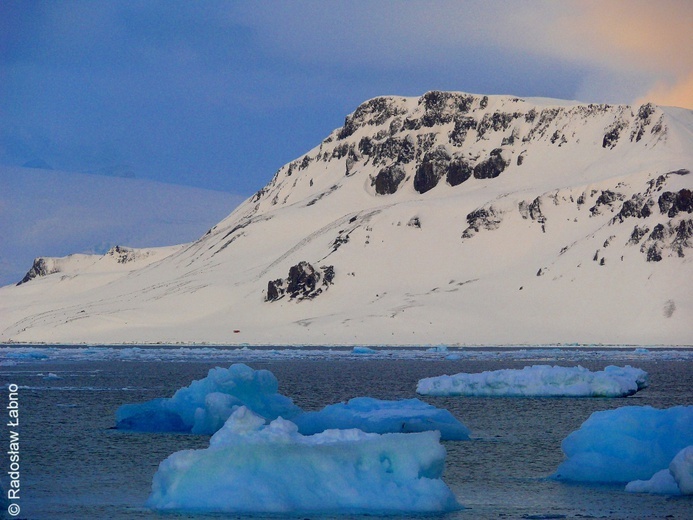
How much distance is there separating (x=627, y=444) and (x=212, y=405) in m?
18.0

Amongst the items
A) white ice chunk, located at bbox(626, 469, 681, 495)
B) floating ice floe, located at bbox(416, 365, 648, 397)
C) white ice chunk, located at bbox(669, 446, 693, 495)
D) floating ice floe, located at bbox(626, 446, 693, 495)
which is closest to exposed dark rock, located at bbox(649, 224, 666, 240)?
floating ice floe, located at bbox(416, 365, 648, 397)

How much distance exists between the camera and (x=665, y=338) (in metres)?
177

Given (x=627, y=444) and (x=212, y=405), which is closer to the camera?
(x=627, y=444)

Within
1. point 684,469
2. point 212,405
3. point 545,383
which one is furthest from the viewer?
point 545,383

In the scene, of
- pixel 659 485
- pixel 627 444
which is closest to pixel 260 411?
pixel 627 444

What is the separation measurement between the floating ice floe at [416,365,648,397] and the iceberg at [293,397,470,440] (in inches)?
872

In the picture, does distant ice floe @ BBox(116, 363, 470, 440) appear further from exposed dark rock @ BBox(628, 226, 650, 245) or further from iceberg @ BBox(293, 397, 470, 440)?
exposed dark rock @ BBox(628, 226, 650, 245)

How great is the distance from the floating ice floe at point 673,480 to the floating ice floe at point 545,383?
32.2 meters

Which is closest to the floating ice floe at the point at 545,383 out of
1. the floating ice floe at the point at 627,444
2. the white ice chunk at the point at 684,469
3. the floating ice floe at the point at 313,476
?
the floating ice floe at the point at 627,444

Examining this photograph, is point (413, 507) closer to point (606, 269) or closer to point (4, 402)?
point (4, 402)

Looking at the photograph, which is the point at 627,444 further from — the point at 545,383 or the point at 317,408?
the point at 545,383

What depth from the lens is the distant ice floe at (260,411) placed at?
4191 centimetres

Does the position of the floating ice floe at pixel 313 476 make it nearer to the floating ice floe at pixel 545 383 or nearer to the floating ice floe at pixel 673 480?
the floating ice floe at pixel 673 480

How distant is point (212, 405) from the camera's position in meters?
45.6
